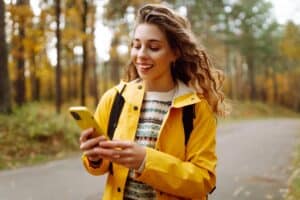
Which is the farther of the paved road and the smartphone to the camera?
the paved road

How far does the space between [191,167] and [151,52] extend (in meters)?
0.59

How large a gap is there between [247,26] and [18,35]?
29.8m

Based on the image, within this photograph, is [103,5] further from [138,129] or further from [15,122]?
[138,129]

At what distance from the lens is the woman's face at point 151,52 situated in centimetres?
215

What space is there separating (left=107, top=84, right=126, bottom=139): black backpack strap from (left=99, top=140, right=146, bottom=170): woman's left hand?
0.32m

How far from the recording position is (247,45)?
47906 millimetres

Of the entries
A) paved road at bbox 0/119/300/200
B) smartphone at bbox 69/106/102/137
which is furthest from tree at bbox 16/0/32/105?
smartphone at bbox 69/106/102/137

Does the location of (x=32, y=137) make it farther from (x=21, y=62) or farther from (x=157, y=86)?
(x=157, y=86)

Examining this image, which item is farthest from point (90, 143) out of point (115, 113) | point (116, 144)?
point (115, 113)

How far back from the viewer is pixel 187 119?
207 cm

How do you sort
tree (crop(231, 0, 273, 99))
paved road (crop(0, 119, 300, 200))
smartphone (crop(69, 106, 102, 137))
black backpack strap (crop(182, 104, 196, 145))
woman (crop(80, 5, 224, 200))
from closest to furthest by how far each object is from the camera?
smartphone (crop(69, 106, 102, 137))
woman (crop(80, 5, 224, 200))
black backpack strap (crop(182, 104, 196, 145))
paved road (crop(0, 119, 300, 200))
tree (crop(231, 0, 273, 99))

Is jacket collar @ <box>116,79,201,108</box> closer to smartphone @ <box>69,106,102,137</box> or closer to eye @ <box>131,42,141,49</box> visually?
eye @ <box>131,42,141,49</box>

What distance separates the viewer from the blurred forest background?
41.8 ft

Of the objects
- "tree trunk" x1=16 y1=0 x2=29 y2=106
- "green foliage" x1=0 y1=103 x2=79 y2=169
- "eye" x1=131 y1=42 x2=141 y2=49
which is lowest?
"green foliage" x1=0 y1=103 x2=79 y2=169
